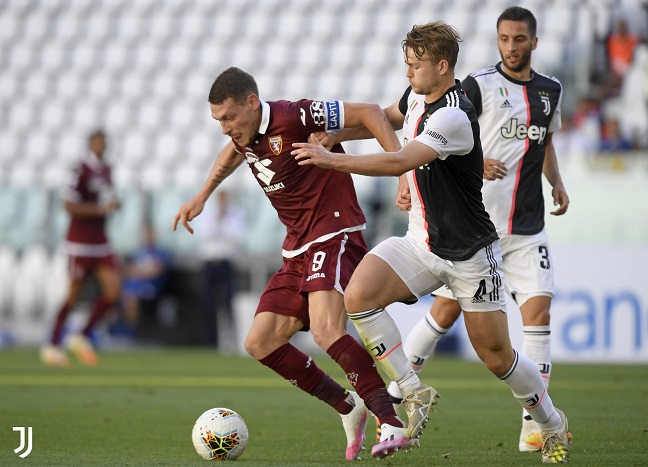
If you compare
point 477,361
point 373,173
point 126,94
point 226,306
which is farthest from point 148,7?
point 373,173

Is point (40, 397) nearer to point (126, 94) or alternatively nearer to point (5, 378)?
point (5, 378)

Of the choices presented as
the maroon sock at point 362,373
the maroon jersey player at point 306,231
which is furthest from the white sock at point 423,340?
the maroon sock at point 362,373

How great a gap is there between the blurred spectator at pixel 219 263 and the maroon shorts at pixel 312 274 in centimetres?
986

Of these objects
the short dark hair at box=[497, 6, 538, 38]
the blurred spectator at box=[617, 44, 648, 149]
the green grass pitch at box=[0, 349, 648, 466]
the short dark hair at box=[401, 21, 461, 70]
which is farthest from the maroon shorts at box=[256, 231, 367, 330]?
the blurred spectator at box=[617, 44, 648, 149]

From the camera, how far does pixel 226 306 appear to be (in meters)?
16.2

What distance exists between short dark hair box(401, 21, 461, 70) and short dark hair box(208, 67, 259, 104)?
2.96 feet

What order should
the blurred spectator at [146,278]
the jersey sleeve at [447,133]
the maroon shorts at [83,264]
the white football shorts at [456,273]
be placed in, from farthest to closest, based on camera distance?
the blurred spectator at [146,278], the maroon shorts at [83,264], the white football shorts at [456,273], the jersey sleeve at [447,133]

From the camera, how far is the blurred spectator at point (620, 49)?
1654 cm

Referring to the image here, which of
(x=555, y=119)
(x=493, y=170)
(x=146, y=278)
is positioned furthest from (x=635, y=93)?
(x=493, y=170)

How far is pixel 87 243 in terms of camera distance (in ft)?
43.8

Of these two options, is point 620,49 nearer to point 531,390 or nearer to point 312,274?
point 312,274

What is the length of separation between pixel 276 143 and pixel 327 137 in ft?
0.91

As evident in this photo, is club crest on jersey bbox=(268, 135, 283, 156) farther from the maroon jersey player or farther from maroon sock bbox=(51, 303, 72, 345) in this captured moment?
maroon sock bbox=(51, 303, 72, 345)

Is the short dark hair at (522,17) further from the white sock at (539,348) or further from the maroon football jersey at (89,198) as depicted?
the maroon football jersey at (89,198)
